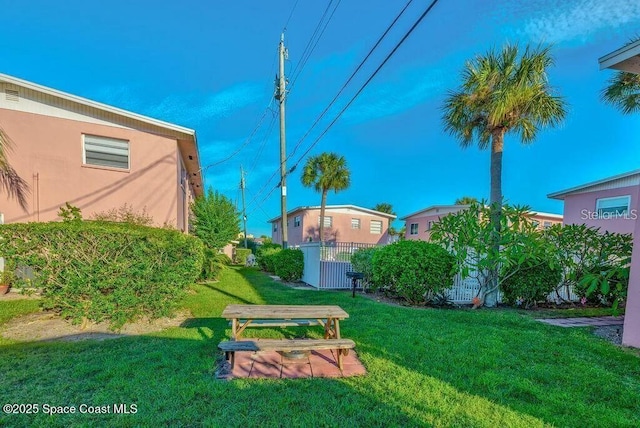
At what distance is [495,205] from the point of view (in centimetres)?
779

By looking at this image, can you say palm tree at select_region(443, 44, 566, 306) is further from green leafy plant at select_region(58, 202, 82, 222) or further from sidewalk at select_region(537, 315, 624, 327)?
green leafy plant at select_region(58, 202, 82, 222)

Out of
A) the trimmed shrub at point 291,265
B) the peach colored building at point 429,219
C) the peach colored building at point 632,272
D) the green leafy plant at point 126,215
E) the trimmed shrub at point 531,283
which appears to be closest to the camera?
the peach colored building at point 632,272

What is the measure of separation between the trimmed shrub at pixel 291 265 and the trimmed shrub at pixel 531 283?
7.81 meters

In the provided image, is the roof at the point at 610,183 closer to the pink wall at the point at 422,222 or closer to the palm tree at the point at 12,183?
the pink wall at the point at 422,222

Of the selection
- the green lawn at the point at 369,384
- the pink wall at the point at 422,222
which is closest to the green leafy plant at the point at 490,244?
the green lawn at the point at 369,384

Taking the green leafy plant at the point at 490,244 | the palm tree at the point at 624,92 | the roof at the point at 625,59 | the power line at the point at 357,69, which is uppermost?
the palm tree at the point at 624,92

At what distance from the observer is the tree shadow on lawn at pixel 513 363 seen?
281 cm

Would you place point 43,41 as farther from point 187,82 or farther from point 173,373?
point 173,373

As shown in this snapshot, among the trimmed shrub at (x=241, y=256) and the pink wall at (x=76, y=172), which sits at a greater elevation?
the pink wall at (x=76, y=172)

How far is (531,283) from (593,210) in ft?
32.1

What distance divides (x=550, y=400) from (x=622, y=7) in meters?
6.54

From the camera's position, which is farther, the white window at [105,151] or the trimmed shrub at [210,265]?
the trimmed shrub at [210,265]

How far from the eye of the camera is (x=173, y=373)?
3.32 m

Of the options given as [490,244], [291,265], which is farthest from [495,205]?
[291,265]
